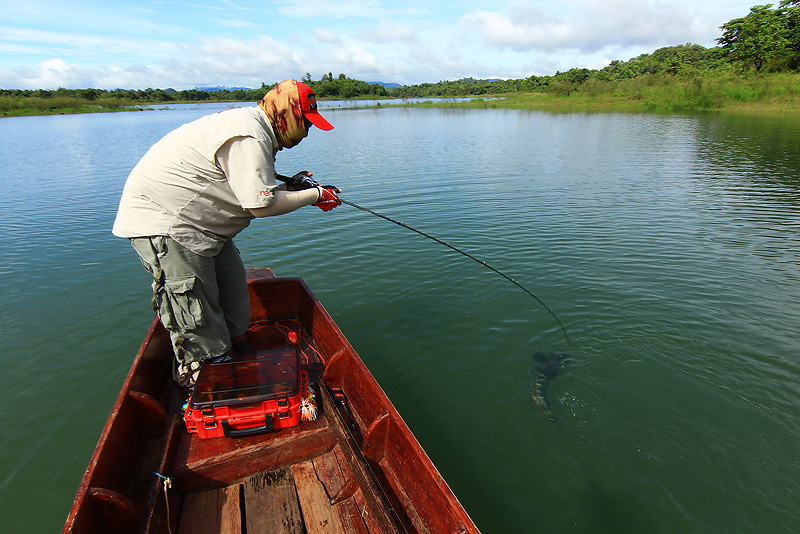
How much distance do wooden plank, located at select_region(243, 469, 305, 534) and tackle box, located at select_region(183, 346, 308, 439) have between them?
0.36 metres

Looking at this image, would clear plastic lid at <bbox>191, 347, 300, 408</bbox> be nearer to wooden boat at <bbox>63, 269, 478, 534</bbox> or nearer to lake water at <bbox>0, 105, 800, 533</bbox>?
wooden boat at <bbox>63, 269, 478, 534</bbox>

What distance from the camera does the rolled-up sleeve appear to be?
2701 millimetres

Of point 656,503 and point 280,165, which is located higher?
point 280,165

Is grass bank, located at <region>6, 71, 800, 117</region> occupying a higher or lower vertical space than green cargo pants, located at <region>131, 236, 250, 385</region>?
higher

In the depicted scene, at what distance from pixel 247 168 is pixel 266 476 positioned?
230cm

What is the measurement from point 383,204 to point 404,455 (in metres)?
9.75

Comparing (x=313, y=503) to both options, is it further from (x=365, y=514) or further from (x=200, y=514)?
(x=200, y=514)

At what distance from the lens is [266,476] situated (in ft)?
10.1

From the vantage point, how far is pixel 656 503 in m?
Result: 3.50

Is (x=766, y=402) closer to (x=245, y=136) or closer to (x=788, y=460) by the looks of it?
(x=788, y=460)

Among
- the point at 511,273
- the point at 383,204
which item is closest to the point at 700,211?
the point at 511,273

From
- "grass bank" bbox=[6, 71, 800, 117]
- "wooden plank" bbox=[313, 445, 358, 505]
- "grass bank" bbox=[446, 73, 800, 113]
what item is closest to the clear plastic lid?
"wooden plank" bbox=[313, 445, 358, 505]

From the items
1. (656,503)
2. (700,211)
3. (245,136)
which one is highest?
(245,136)

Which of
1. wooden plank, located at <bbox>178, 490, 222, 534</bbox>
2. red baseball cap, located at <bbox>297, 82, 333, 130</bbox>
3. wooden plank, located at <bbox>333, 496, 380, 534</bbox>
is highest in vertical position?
red baseball cap, located at <bbox>297, 82, 333, 130</bbox>
